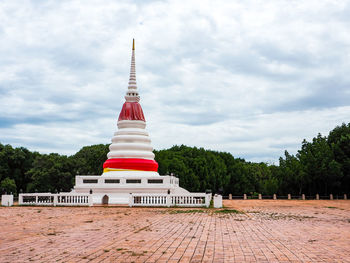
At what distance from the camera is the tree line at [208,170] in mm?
52094

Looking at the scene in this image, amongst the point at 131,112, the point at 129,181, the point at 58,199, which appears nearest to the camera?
the point at 58,199

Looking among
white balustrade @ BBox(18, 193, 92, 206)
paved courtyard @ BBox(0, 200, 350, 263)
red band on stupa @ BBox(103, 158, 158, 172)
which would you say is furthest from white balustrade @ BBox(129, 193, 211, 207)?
paved courtyard @ BBox(0, 200, 350, 263)

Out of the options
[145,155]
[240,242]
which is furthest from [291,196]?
[240,242]

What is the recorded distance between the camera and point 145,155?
38656 mm

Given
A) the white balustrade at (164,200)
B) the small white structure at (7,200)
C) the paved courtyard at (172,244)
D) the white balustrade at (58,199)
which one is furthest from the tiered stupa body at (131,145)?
the paved courtyard at (172,244)

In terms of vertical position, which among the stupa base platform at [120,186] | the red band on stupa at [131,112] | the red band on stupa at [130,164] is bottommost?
the stupa base platform at [120,186]

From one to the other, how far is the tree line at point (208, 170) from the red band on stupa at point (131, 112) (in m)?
11.3

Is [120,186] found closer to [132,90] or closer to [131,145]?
[131,145]

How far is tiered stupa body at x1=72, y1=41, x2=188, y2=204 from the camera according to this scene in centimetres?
3441

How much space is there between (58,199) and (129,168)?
8.22 metres

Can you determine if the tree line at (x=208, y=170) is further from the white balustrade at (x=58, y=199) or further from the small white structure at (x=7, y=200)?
the small white structure at (x=7, y=200)

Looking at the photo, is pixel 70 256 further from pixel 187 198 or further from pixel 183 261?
pixel 187 198

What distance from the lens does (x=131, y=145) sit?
38688 millimetres

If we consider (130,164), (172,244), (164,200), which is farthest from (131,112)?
(172,244)
